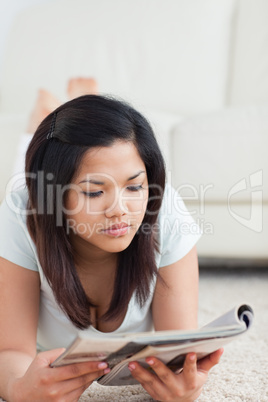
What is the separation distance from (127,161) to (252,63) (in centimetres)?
171

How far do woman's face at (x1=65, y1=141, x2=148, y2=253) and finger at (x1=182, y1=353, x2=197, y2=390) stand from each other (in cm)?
24

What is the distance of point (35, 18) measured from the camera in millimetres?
2801

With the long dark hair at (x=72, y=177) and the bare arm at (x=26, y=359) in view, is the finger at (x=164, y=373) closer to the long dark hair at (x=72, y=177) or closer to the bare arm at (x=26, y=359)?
the bare arm at (x=26, y=359)

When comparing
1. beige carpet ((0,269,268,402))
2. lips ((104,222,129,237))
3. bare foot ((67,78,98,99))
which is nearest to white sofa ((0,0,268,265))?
bare foot ((67,78,98,99))

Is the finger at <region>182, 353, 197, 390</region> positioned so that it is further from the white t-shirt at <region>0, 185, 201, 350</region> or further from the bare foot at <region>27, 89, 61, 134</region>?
the bare foot at <region>27, 89, 61, 134</region>

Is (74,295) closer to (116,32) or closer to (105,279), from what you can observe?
(105,279)

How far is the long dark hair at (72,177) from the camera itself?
882mm

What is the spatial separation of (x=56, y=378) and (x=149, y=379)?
132mm

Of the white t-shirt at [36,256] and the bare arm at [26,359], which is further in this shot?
the white t-shirt at [36,256]

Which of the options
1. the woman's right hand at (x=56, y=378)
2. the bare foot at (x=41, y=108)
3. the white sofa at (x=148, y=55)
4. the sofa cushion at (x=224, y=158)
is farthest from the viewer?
the white sofa at (x=148, y=55)

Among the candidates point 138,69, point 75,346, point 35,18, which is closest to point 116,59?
point 138,69

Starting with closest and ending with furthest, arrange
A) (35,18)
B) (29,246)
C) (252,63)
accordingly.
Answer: (29,246)
(252,63)
(35,18)

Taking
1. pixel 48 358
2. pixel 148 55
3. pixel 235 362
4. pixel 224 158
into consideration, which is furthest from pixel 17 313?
pixel 148 55

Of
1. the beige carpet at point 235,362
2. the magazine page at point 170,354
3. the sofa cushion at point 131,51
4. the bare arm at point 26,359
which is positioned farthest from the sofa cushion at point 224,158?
the magazine page at point 170,354
